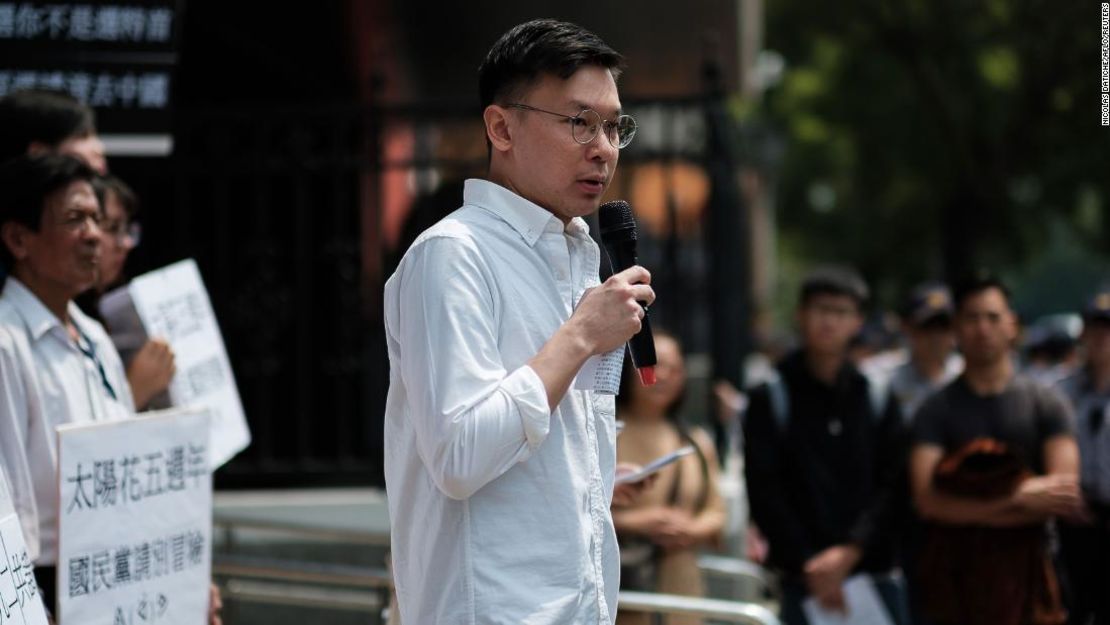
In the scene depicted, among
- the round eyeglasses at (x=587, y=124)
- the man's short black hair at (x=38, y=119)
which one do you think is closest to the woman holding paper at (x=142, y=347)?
the man's short black hair at (x=38, y=119)

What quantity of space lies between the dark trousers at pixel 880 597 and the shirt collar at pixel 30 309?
10.9 ft

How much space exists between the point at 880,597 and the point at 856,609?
0.52 ft

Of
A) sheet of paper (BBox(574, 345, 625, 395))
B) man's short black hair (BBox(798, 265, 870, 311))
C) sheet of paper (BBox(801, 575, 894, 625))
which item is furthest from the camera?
man's short black hair (BBox(798, 265, 870, 311))

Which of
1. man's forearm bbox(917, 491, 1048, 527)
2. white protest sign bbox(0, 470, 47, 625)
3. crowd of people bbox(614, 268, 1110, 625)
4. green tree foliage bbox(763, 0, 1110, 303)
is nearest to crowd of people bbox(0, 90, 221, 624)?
white protest sign bbox(0, 470, 47, 625)

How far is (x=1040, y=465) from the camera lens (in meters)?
6.72

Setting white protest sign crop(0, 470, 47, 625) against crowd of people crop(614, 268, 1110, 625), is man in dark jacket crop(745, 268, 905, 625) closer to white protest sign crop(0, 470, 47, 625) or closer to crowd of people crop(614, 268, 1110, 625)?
crowd of people crop(614, 268, 1110, 625)

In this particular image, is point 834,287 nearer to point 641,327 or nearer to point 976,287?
point 976,287

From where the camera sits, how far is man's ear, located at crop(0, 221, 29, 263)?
4.46 metres

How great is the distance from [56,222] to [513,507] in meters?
1.99

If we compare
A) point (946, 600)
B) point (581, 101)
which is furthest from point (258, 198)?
point (581, 101)

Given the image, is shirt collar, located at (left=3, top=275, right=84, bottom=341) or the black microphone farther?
shirt collar, located at (left=3, top=275, right=84, bottom=341)

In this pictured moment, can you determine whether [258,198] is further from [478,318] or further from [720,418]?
[478,318]

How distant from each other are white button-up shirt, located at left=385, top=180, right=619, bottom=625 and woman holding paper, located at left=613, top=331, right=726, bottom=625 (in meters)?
3.03

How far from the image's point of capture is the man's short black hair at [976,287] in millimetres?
7031
